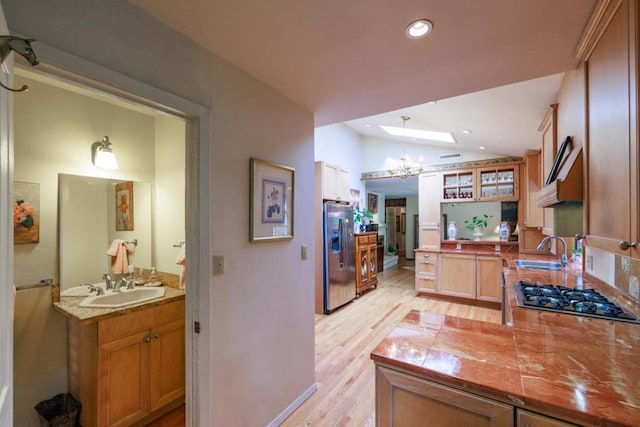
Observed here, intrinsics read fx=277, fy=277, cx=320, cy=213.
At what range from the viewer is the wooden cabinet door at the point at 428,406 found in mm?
898

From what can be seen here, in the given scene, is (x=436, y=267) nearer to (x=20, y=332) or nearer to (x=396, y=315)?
(x=396, y=315)

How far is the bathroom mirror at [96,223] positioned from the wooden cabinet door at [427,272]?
4.26 m

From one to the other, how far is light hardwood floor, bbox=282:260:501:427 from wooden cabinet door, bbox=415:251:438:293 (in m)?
0.21

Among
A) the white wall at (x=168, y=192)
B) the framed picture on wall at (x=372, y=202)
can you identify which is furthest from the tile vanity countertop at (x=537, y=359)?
the framed picture on wall at (x=372, y=202)

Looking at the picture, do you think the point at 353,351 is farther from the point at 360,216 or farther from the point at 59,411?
the point at 360,216

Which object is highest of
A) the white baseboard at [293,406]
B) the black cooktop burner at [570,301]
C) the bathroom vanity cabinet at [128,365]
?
the black cooktop burner at [570,301]

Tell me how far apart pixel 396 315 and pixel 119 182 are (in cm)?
383

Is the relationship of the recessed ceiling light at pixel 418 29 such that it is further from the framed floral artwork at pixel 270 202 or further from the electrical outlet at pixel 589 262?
the electrical outlet at pixel 589 262

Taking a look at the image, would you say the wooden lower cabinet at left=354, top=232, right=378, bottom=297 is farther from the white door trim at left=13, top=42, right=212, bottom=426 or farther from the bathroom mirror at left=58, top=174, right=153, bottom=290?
the white door trim at left=13, top=42, right=212, bottom=426

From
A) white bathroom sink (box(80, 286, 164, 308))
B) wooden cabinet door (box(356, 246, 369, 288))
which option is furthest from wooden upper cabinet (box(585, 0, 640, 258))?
wooden cabinet door (box(356, 246, 369, 288))

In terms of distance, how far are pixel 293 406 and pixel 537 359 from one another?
5.68 feet

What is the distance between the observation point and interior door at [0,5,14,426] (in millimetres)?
713

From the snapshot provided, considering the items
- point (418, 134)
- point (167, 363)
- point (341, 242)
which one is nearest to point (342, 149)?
point (418, 134)

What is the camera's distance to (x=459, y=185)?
5.09 metres
